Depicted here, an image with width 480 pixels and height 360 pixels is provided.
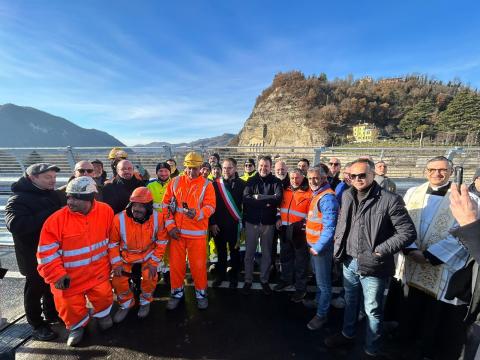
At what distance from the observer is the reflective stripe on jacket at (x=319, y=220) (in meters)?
2.69

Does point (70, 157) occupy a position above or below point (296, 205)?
above

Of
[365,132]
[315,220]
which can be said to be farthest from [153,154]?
[365,132]

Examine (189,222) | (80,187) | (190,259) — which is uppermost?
(80,187)

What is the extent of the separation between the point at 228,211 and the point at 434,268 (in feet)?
8.54

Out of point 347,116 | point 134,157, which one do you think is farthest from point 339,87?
point 134,157

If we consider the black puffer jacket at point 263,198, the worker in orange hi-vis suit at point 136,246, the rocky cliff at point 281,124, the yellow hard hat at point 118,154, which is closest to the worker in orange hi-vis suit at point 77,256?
the worker in orange hi-vis suit at point 136,246

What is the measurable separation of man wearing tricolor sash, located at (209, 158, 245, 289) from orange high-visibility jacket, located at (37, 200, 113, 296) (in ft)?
5.19

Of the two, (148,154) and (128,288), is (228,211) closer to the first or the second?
(128,288)

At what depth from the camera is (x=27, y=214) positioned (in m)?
2.51

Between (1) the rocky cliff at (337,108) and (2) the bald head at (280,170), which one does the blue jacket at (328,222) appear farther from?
(1) the rocky cliff at (337,108)

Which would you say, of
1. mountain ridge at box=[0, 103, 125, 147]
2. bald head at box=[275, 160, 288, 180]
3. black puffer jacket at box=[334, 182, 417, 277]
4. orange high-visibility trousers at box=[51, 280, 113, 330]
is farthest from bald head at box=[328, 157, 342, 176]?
mountain ridge at box=[0, 103, 125, 147]

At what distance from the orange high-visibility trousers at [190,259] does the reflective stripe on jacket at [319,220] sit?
1465 mm

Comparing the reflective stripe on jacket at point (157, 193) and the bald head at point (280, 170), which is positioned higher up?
the bald head at point (280, 170)

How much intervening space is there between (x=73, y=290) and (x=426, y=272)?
12.4 feet
